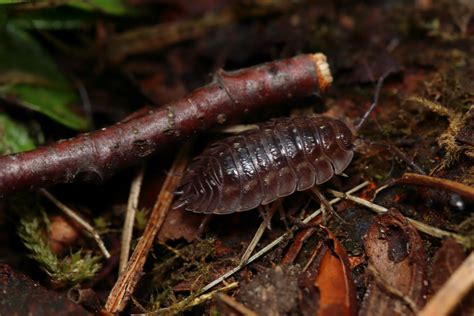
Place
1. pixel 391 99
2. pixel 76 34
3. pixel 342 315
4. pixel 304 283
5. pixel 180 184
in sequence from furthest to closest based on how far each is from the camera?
1. pixel 76 34
2. pixel 391 99
3. pixel 180 184
4. pixel 304 283
5. pixel 342 315

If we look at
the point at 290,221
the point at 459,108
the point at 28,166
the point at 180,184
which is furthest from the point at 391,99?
the point at 28,166

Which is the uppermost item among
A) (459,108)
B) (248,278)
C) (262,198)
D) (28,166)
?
(459,108)

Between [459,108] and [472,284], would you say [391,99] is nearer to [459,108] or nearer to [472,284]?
[459,108]

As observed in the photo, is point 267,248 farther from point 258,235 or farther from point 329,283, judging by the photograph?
point 329,283

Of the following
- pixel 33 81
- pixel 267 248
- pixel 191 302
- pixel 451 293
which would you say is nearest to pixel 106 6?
pixel 33 81

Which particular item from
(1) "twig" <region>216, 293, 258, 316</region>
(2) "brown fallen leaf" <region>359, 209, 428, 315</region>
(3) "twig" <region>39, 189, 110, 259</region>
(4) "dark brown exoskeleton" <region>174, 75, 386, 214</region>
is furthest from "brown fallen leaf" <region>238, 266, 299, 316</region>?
(3) "twig" <region>39, 189, 110, 259</region>

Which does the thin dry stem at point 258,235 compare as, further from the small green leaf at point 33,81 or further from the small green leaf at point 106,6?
the small green leaf at point 106,6
